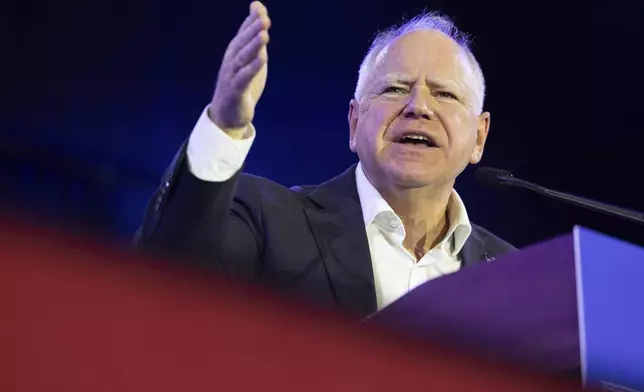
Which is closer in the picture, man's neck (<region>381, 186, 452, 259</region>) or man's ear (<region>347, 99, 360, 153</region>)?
man's neck (<region>381, 186, 452, 259</region>)

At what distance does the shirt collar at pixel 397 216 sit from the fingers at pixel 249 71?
0.48 metres

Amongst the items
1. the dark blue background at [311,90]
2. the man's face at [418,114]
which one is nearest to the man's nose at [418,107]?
the man's face at [418,114]

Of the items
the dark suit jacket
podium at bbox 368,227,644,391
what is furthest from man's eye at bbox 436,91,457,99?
podium at bbox 368,227,644,391

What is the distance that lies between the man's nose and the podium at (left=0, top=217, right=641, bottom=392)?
3.20 feet

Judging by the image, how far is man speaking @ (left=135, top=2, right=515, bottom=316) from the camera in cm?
90

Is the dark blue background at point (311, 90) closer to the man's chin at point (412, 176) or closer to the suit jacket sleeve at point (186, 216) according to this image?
the man's chin at point (412, 176)

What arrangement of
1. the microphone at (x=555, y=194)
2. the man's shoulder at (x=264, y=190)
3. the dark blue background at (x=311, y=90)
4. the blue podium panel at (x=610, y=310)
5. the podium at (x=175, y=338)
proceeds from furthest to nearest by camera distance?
the dark blue background at (x=311, y=90)
the man's shoulder at (x=264, y=190)
the microphone at (x=555, y=194)
the blue podium panel at (x=610, y=310)
the podium at (x=175, y=338)

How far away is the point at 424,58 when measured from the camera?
141cm

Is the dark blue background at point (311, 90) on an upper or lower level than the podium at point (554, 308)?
upper

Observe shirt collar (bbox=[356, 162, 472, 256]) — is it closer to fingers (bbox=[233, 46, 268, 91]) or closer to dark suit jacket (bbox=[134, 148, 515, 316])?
dark suit jacket (bbox=[134, 148, 515, 316])

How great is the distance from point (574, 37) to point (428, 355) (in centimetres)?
237

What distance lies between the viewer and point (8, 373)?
10.7 inches

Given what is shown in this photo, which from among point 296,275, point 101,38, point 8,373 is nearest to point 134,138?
point 101,38

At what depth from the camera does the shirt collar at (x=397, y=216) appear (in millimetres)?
1319
